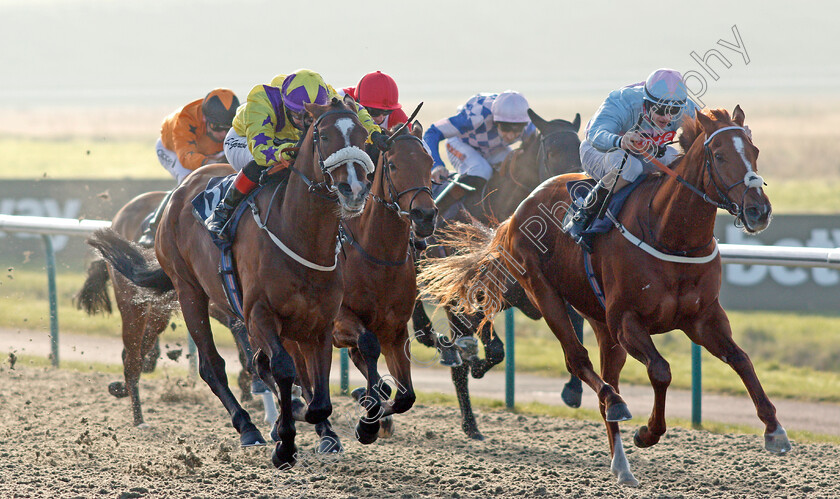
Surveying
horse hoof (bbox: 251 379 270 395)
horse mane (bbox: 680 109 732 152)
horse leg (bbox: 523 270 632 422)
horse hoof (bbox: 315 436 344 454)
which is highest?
horse mane (bbox: 680 109 732 152)

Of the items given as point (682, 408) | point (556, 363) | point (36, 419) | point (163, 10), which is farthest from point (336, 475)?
point (163, 10)

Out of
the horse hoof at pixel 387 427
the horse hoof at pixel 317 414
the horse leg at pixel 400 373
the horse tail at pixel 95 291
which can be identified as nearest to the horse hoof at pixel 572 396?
the horse hoof at pixel 387 427

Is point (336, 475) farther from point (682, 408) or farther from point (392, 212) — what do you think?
point (682, 408)

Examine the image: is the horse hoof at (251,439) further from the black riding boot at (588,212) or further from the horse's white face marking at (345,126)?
the black riding boot at (588,212)

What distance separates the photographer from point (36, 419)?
583cm

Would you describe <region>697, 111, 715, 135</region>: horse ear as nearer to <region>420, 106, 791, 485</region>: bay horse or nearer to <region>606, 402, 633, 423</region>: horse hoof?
<region>420, 106, 791, 485</region>: bay horse

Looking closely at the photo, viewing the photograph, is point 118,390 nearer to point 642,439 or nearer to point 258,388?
point 258,388

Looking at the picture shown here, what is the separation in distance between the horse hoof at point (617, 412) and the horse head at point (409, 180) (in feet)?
3.93

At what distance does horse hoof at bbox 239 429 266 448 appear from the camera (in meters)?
4.18

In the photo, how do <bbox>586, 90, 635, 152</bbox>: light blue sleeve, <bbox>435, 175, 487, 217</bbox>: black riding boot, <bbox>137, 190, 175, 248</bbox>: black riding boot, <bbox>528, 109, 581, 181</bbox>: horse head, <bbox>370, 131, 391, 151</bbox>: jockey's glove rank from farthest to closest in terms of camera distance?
<bbox>435, 175, 487, 217</bbox>: black riding boot < <bbox>137, 190, 175, 248</bbox>: black riding boot < <bbox>528, 109, 581, 181</bbox>: horse head < <bbox>586, 90, 635, 152</bbox>: light blue sleeve < <bbox>370, 131, 391, 151</bbox>: jockey's glove

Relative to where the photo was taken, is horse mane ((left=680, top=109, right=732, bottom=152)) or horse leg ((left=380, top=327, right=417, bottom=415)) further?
horse leg ((left=380, top=327, right=417, bottom=415))

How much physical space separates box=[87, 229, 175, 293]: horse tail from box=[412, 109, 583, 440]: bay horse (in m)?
1.45

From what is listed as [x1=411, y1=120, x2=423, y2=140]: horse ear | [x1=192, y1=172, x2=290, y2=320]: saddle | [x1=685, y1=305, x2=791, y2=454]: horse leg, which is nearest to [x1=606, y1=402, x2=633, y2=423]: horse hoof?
[x1=685, y1=305, x2=791, y2=454]: horse leg

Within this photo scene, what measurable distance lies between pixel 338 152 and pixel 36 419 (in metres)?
3.37
